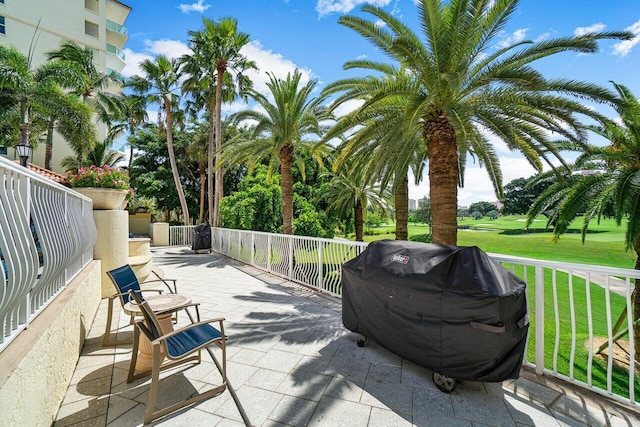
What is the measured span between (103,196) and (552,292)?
9.35m

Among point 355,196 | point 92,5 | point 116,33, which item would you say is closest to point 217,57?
point 355,196

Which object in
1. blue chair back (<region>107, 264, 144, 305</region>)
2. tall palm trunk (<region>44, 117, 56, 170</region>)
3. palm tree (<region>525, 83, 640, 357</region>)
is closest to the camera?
blue chair back (<region>107, 264, 144, 305</region>)

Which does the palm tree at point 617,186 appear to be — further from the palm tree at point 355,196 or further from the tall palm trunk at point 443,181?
the palm tree at point 355,196

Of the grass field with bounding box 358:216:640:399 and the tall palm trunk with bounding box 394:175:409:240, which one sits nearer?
the grass field with bounding box 358:216:640:399

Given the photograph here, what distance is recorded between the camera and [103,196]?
537 cm

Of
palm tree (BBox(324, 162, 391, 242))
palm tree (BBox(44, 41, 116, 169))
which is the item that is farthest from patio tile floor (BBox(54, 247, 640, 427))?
palm tree (BBox(44, 41, 116, 169))

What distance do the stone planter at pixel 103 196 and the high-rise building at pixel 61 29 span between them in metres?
22.6

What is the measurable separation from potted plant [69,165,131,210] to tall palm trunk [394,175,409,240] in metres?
7.03

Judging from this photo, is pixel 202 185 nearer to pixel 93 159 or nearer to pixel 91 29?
pixel 93 159

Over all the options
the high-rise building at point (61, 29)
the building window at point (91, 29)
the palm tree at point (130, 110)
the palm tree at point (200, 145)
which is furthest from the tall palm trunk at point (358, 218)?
the building window at point (91, 29)

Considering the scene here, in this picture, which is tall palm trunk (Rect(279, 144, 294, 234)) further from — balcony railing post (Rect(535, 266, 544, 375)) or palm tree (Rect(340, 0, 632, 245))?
balcony railing post (Rect(535, 266, 544, 375))

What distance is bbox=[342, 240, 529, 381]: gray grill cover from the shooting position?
7.75ft

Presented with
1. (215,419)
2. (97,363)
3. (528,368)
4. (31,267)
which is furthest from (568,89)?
(97,363)

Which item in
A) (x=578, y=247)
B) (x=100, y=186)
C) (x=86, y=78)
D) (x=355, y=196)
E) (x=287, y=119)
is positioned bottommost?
(x=578, y=247)
